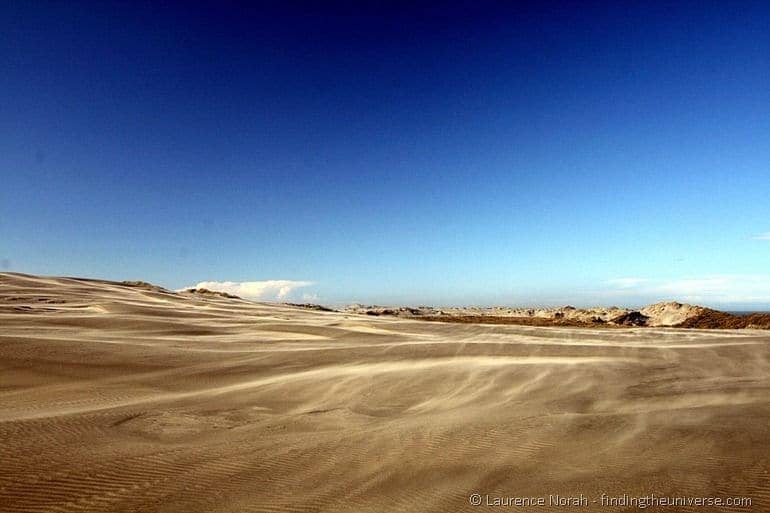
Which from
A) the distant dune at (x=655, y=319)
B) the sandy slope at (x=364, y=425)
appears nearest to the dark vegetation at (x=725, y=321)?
the distant dune at (x=655, y=319)

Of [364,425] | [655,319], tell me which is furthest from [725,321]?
[364,425]

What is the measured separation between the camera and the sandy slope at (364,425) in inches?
155

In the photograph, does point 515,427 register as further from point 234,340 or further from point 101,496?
point 234,340

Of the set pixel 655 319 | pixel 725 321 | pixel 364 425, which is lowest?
pixel 364 425

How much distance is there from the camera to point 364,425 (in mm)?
5816

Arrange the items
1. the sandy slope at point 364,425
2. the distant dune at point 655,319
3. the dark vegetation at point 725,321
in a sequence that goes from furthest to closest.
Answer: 1. the distant dune at point 655,319
2. the dark vegetation at point 725,321
3. the sandy slope at point 364,425

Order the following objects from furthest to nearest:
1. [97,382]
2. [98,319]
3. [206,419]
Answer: [98,319] < [97,382] < [206,419]

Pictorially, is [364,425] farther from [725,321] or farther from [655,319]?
[655,319]

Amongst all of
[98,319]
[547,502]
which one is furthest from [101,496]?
[98,319]

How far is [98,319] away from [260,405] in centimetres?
1196

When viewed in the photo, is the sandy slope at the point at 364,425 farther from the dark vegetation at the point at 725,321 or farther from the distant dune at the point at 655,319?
the distant dune at the point at 655,319

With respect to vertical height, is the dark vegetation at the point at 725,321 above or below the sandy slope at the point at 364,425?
above

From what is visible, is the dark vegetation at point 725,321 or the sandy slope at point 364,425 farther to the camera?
the dark vegetation at point 725,321

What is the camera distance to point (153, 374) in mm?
8883
